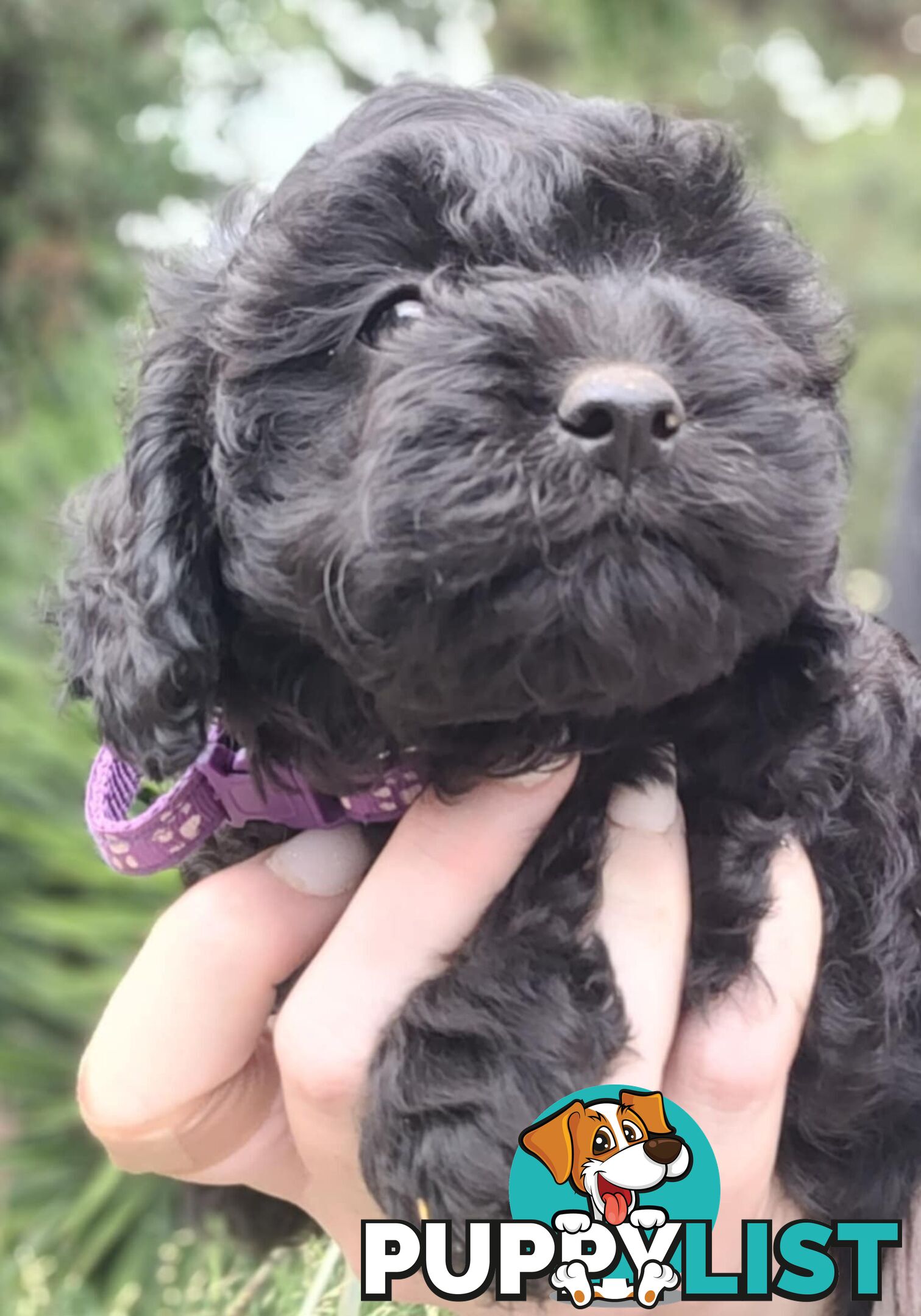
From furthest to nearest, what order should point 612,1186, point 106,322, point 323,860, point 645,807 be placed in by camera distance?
point 106,322
point 323,860
point 645,807
point 612,1186

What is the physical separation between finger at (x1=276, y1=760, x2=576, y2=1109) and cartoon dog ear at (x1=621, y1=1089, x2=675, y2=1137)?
280 millimetres

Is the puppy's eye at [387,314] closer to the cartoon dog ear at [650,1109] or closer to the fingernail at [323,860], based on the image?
the fingernail at [323,860]

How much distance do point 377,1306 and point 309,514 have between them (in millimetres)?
938

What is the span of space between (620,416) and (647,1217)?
887 millimetres

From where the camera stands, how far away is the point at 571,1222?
1385 millimetres

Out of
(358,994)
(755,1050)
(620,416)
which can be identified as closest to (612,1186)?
(755,1050)

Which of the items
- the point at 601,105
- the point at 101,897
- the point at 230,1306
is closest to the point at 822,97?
the point at 101,897

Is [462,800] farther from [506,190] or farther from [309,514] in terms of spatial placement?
[506,190]

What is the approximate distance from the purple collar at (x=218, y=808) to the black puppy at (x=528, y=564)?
53 mm

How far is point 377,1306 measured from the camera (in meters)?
1.49

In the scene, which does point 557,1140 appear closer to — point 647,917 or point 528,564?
point 647,917

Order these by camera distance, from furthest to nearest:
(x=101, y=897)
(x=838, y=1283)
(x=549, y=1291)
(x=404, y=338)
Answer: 1. (x=101, y=897)
2. (x=838, y=1283)
3. (x=549, y=1291)
4. (x=404, y=338)

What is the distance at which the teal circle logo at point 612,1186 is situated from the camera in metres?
1.38

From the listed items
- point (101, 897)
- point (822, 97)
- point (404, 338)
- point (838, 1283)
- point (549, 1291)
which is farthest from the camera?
point (822, 97)
